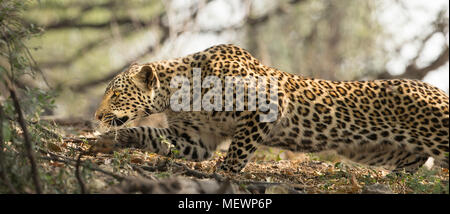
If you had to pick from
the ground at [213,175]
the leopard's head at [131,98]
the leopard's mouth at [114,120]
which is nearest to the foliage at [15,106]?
the ground at [213,175]

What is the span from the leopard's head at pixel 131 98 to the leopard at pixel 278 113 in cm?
1

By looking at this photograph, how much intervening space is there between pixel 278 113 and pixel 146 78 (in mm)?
2065

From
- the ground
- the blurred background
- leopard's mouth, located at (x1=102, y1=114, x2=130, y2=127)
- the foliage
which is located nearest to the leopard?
leopard's mouth, located at (x1=102, y1=114, x2=130, y2=127)

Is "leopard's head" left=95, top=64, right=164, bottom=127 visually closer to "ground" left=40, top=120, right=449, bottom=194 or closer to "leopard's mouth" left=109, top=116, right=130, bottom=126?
"leopard's mouth" left=109, top=116, right=130, bottom=126

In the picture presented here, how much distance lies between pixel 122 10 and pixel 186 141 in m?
15.5

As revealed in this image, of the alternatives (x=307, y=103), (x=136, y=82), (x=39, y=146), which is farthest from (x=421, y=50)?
(x=39, y=146)

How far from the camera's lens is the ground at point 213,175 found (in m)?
4.82

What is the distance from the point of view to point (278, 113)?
7.20 meters

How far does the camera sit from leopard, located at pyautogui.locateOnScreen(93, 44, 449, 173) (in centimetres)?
718

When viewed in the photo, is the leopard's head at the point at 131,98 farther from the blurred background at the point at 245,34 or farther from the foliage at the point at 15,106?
the blurred background at the point at 245,34

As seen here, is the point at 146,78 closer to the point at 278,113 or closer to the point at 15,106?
the point at 278,113

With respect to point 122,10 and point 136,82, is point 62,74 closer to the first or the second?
point 122,10

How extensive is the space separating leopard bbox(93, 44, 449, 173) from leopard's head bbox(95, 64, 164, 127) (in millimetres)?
15

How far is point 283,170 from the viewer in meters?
7.63
